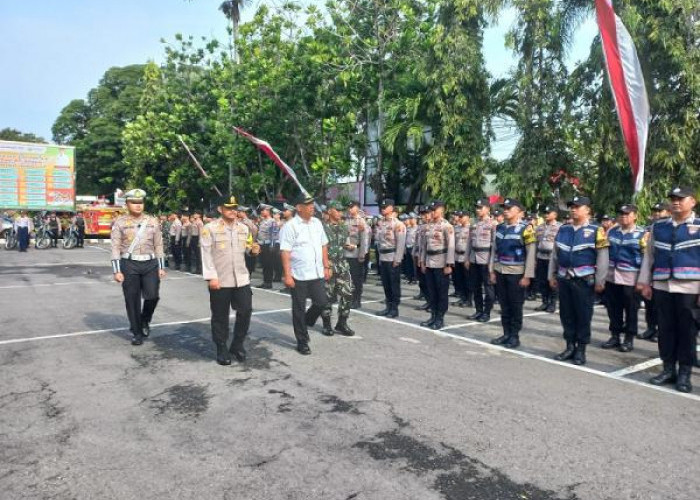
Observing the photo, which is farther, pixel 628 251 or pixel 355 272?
pixel 355 272

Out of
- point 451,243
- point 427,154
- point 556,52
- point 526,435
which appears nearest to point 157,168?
point 427,154

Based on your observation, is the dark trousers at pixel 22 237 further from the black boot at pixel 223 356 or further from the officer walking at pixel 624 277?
the officer walking at pixel 624 277

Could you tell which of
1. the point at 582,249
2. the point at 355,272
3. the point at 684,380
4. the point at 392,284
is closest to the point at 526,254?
the point at 582,249

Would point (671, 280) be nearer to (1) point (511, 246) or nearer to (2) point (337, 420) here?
(1) point (511, 246)

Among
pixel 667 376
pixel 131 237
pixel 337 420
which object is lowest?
pixel 337 420

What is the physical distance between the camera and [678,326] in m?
5.53

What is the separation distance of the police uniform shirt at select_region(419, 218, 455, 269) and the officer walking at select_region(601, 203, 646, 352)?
7.41ft

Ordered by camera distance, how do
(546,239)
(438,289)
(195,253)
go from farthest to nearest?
1. (195,253)
2. (546,239)
3. (438,289)

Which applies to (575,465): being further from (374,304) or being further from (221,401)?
(374,304)

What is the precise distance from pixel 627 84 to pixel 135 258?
719 cm

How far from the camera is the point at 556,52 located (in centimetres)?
1598

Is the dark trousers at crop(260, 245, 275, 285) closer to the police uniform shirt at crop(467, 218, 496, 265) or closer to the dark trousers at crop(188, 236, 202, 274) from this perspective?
the dark trousers at crop(188, 236, 202, 274)

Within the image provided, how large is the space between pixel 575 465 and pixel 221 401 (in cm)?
289

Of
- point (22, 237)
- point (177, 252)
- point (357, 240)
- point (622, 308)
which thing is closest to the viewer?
point (622, 308)
